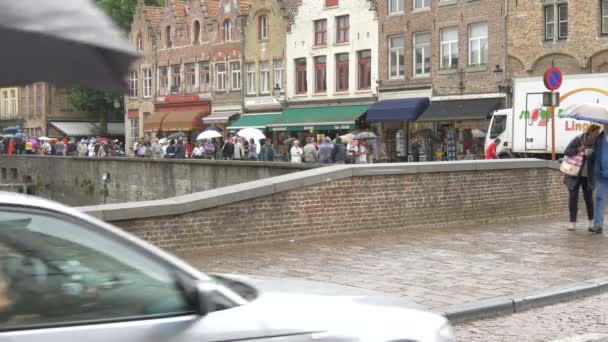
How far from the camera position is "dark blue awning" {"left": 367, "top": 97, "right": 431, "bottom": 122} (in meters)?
41.6

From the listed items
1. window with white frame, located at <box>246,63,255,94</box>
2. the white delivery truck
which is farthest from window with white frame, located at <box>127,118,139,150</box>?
the white delivery truck

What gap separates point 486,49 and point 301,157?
11576 millimetres

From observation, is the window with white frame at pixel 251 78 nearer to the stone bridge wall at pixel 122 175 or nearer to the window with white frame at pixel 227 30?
Result: the window with white frame at pixel 227 30

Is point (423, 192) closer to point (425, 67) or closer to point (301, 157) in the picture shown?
point (301, 157)

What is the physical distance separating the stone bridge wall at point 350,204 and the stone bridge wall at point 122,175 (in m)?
7.18

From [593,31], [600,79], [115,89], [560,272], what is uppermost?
[593,31]

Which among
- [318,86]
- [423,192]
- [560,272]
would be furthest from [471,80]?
[560,272]

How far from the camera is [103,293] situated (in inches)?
146

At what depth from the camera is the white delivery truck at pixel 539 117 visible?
94.6ft

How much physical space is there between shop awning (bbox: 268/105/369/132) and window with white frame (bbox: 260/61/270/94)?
260 centimetres

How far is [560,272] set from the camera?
1002 centimetres

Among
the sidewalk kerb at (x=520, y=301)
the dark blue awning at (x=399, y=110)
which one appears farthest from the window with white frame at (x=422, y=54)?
the sidewalk kerb at (x=520, y=301)

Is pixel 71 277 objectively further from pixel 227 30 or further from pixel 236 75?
pixel 227 30

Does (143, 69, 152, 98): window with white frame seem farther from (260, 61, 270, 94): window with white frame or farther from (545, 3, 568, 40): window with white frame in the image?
(545, 3, 568, 40): window with white frame
